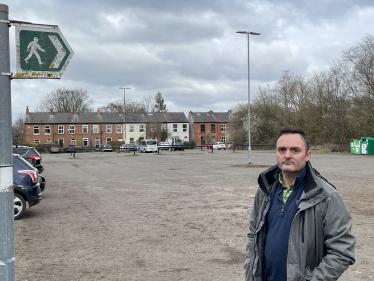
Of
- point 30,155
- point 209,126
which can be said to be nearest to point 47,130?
point 209,126

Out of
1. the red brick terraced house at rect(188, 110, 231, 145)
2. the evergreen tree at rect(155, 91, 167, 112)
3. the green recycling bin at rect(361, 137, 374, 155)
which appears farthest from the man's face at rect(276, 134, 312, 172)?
the evergreen tree at rect(155, 91, 167, 112)

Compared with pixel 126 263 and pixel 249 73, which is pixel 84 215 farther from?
pixel 249 73

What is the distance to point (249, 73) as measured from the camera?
1023 inches

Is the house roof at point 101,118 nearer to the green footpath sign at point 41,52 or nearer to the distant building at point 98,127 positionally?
the distant building at point 98,127

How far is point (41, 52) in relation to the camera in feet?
8.46

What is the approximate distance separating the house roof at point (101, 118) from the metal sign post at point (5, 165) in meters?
80.8

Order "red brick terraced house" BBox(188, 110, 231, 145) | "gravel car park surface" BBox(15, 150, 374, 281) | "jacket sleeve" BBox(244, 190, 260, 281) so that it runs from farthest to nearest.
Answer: "red brick terraced house" BBox(188, 110, 231, 145), "gravel car park surface" BBox(15, 150, 374, 281), "jacket sleeve" BBox(244, 190, 260, 281)

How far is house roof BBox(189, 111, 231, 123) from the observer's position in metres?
91.2

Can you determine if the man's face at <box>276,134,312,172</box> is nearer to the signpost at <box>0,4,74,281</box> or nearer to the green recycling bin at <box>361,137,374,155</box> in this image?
the signpost at <box>0,4,74,281</box>

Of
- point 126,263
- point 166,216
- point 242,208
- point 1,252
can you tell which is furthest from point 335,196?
point 242,208

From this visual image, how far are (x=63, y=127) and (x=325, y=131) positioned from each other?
5707 cm

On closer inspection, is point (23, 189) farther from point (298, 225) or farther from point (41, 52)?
point (298, 225)

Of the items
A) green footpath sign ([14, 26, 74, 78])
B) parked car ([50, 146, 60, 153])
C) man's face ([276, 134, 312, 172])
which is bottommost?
parked car ([50, 146, 60, 153])

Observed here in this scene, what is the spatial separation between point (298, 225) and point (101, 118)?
8483cm
